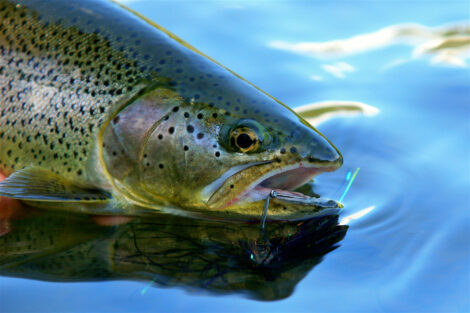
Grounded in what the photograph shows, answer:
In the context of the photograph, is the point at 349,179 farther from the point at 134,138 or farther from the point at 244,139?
the point at 134,138

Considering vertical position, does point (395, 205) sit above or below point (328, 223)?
above

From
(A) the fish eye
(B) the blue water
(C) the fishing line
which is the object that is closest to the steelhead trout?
(A) the fish eye

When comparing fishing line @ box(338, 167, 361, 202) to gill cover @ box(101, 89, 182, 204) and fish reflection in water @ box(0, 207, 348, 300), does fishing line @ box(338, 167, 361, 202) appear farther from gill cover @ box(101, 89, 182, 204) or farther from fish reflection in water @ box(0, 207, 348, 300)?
gill cover @ box(101, 89, 182, 204)

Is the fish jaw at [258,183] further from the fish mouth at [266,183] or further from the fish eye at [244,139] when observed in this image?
the fish eye at [244,139]

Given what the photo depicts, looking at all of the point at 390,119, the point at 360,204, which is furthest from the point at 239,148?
the point at 390,119

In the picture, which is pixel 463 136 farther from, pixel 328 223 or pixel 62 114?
pixel 62 114

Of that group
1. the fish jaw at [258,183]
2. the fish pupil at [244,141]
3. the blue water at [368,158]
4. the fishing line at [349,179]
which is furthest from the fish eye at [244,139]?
the fishing line at [349,179]
